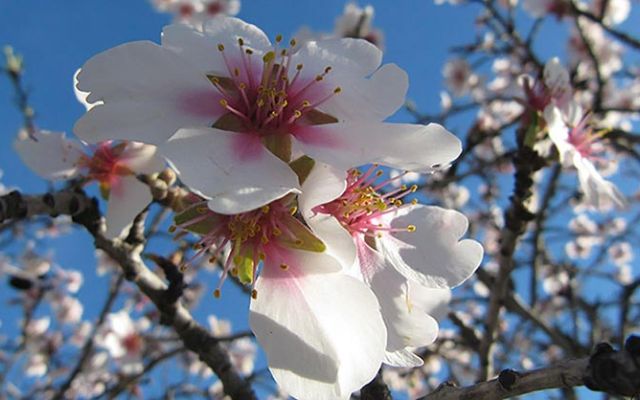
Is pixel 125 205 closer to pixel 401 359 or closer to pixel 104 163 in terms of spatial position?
pixel 104 163

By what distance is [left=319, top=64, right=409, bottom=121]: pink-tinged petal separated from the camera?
90cm

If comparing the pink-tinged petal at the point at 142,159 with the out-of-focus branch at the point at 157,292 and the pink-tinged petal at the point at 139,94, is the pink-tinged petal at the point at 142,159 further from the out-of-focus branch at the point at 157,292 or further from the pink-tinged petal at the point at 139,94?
the pink-tinged petal at the point at 139,94

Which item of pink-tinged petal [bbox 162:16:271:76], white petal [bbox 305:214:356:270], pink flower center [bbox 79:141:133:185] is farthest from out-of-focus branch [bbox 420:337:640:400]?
pink flower center [bbox 79:141:133:185]

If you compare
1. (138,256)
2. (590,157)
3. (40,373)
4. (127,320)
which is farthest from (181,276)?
(40,373)

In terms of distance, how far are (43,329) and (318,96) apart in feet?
20.7

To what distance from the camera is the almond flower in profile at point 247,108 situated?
0.76m

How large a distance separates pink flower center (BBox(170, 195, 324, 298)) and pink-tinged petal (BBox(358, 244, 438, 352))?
15cm

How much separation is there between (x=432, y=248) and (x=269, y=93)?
374 millimetres

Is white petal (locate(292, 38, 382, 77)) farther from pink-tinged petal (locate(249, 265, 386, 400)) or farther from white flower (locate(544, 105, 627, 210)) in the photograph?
white flower (locate(544, 105, 627, 210))

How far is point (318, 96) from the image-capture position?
0.95 m

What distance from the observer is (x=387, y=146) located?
819 millimetres

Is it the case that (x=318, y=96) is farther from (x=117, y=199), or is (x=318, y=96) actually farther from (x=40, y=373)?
(x=40, y=373)

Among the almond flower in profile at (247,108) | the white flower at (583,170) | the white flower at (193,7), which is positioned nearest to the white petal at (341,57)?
the almond flower in profile at (247,108)

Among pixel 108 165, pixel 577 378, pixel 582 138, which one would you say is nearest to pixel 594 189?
pixel 582 138
